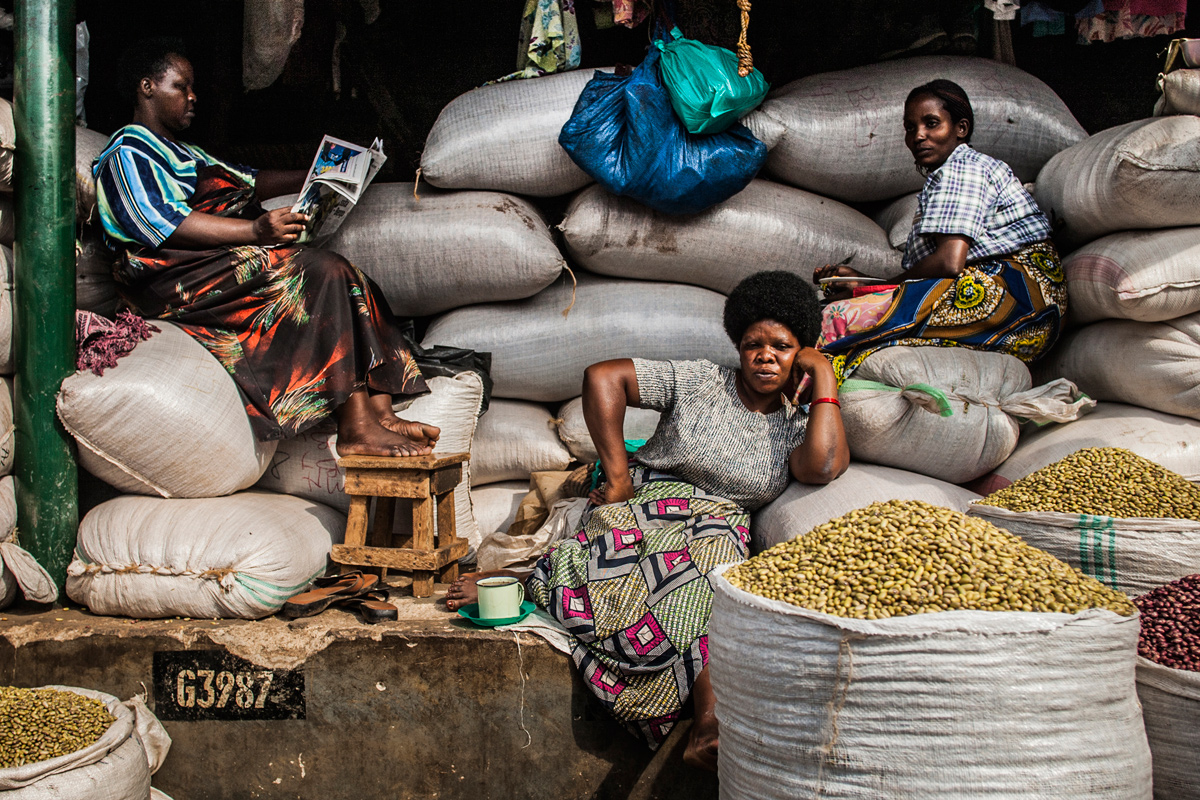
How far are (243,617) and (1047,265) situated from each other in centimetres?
250

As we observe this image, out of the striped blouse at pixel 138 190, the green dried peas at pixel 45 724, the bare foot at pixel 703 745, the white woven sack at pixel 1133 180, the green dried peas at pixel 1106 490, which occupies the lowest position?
the green dried peas at pixel 45 724

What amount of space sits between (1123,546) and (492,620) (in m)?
1.34

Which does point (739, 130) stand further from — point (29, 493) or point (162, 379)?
point (29, 493)

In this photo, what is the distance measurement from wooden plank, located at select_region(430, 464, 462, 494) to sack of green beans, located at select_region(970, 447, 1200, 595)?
1387 millimetres

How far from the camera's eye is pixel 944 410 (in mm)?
2416

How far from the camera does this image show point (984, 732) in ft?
4.04

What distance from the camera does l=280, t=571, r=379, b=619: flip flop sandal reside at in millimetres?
2324

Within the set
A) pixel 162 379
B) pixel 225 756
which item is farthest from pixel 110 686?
pixel 162 379

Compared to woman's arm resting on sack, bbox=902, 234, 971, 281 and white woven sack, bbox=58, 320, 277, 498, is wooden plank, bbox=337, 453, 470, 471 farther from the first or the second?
woman's arm resting on sack, bbox=902, 234, 971, 281

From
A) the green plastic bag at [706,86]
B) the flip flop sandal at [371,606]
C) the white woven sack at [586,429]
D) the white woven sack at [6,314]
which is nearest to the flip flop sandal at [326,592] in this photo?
the flip flop sandal at [371,606]

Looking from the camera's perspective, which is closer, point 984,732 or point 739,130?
point 984,732

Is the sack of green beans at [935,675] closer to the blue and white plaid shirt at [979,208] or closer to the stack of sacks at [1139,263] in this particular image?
the stack of sacks at [1139,263]

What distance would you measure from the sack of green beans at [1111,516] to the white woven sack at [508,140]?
1806 mm

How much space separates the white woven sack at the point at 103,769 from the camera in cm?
174
